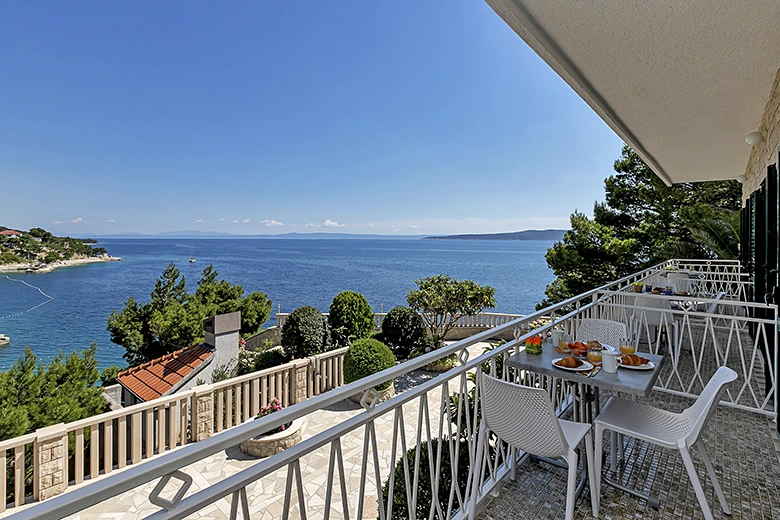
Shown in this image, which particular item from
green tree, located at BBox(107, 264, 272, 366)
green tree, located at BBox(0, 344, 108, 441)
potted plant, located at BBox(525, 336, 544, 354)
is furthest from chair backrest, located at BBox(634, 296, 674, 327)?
green tree, located at BBox(107, 264, 272, 366)

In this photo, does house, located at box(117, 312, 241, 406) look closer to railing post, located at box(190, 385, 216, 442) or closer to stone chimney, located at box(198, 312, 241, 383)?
stone chimney, located at box(198, 312, 241, 383)

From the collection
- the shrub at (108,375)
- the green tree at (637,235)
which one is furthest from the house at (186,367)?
the green tree at (637,235)

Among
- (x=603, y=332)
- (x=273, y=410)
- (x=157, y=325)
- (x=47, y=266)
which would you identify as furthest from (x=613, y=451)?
(x=47, y=266)

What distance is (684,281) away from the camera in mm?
5688

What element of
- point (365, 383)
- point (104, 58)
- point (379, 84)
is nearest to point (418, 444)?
point (365, 383)

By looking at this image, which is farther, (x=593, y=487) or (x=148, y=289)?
(x=148, y=289)

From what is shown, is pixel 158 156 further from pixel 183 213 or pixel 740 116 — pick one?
pixel 740 116

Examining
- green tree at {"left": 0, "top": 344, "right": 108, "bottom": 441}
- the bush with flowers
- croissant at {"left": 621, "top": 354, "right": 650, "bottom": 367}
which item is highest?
croissant at {"left": 621, "top": 354, "right": 650, "bottom": 367}

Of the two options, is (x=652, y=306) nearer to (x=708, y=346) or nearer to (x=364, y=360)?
(x=708, y=346)

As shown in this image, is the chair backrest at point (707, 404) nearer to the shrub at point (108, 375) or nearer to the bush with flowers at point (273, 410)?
the bush with flowers at point (273, 410)

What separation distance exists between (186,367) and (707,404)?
655 cm

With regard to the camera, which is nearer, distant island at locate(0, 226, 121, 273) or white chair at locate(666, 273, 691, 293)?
white chair at locate(666, 273, 691, 293)

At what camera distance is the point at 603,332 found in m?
2.90

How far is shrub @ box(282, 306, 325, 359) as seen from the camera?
729cm
